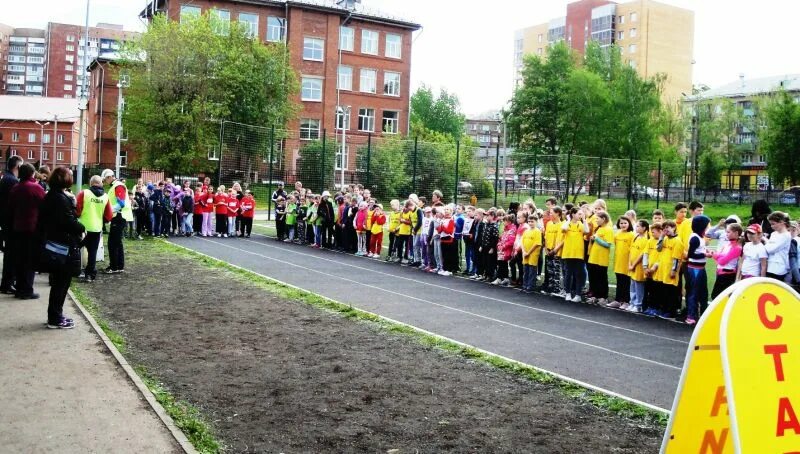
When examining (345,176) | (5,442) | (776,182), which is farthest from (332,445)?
(776,182)

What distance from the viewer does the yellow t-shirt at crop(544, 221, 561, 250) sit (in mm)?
16328

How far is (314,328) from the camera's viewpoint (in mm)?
10953

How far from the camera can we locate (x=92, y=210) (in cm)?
1426

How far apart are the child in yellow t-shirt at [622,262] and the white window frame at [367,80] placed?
178 feet

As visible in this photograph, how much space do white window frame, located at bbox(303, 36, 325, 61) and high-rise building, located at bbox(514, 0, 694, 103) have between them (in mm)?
47608

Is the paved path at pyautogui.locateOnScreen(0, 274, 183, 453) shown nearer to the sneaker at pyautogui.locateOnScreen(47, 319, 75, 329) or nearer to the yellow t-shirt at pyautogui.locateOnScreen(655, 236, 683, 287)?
the sneaker at pyautogui.locateOnScreen(47, 319, 75, 329)

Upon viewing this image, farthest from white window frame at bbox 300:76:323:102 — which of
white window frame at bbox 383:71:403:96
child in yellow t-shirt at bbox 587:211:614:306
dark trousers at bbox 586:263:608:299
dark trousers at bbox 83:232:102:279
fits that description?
dark trousers at bbox 586:263:608:299

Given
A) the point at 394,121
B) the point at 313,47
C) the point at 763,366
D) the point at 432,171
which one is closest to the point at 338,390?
the point at 763,366

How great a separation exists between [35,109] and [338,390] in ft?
406

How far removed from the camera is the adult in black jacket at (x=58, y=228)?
977cm

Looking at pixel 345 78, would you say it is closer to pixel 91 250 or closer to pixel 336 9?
pixel 336 9

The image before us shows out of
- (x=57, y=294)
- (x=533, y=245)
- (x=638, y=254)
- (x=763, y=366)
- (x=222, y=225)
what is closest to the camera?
(x=763, y=366)

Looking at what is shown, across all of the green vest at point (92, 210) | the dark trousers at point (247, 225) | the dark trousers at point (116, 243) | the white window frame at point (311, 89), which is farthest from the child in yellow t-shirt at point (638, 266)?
the white window frame at point (311, 89)

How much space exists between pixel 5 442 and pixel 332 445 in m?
2.32
